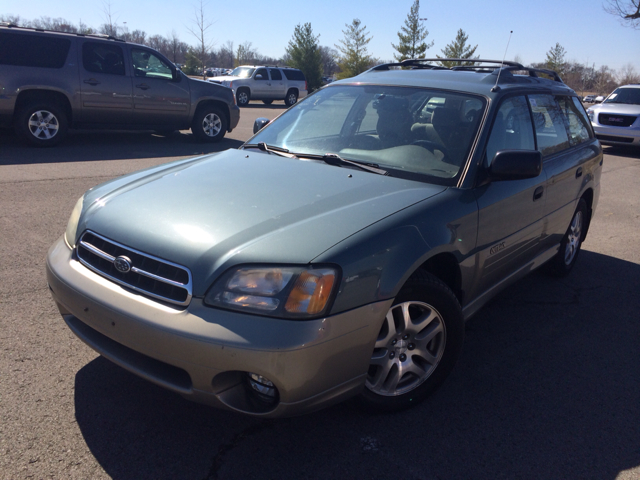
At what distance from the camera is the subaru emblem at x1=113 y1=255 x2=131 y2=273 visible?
2357 millimetres

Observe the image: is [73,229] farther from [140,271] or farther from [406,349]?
[406,349]

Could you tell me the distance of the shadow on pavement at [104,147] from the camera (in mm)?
8906

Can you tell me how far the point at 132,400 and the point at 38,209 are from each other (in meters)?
3.85

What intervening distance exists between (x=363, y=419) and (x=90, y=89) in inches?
362

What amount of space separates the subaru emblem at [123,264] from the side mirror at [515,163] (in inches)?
78.0

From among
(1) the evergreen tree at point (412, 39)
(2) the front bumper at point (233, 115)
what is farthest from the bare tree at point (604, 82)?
(2) the front bumper at point (233, 115)

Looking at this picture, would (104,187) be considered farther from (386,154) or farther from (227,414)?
(386,154)

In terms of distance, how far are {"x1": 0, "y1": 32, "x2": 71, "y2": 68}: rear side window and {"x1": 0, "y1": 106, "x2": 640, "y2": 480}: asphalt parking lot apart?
21.9ft

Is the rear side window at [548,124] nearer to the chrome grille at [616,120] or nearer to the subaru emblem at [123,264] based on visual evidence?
the subaru emblem at [123,264]

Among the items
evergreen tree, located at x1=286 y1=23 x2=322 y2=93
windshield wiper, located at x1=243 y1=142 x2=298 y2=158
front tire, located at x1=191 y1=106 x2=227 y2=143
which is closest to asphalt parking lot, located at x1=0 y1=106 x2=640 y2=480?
windshield wiper, located at x1=243 y1=142 x2=298 y2=158

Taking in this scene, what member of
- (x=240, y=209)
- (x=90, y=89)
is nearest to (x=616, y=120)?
(x=90, y=89)

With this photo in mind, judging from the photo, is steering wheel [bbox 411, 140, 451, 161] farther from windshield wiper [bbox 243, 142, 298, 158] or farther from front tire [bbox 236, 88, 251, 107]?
front tire [bbox 236, 88, 251, 107]

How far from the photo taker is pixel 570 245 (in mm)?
4828

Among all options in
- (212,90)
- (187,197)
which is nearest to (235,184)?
(187,197)
